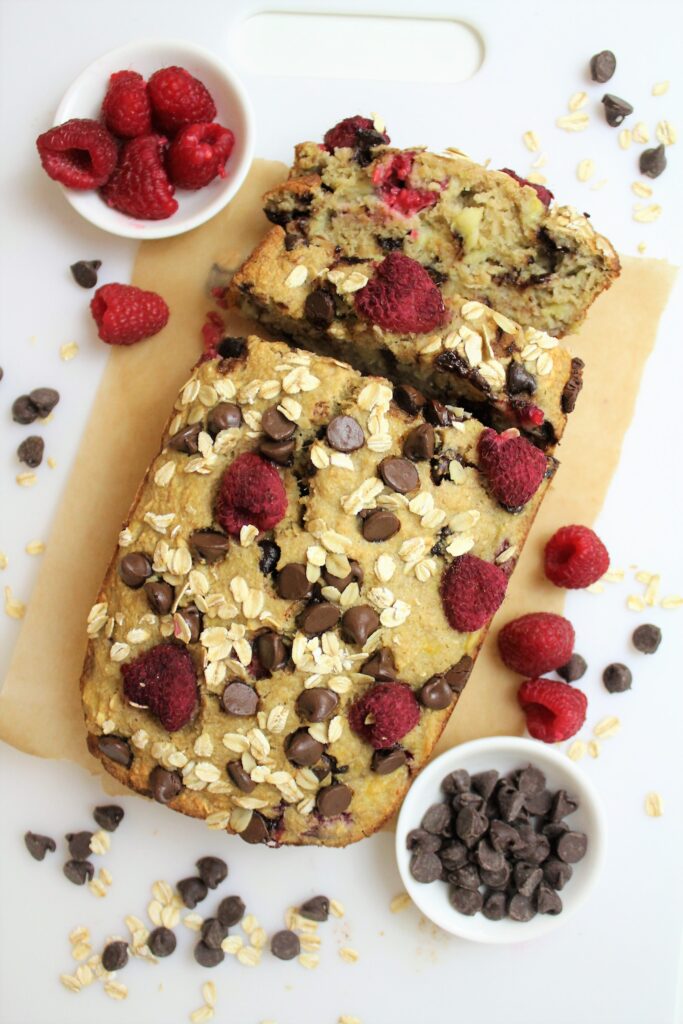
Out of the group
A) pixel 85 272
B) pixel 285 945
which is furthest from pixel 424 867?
pixel 85 272

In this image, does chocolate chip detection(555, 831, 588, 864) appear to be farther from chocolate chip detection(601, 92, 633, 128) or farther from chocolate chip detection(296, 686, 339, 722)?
chocolate chip detection(601, 92, 633, 128)

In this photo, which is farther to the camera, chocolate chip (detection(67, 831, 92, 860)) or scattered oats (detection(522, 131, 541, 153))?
scattered oats (detection(522, 131, 541, 153))

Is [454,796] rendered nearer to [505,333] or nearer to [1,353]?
[505,333]

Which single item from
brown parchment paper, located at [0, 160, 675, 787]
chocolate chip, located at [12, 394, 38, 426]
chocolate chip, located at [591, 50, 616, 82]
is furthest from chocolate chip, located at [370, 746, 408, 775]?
chocolate chip, located at [591, 50, 616, 82]

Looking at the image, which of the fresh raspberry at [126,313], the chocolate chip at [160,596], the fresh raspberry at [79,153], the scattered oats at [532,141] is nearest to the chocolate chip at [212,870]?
the chocolate chip at [160,596]

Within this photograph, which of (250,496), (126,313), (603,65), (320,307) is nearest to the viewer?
(250,496)

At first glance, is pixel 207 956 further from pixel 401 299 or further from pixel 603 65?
pixel 603 65

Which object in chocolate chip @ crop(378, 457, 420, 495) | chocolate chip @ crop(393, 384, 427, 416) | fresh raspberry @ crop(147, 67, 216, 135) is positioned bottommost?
chocolate chip @ crop(378, 457, 420, 495)
